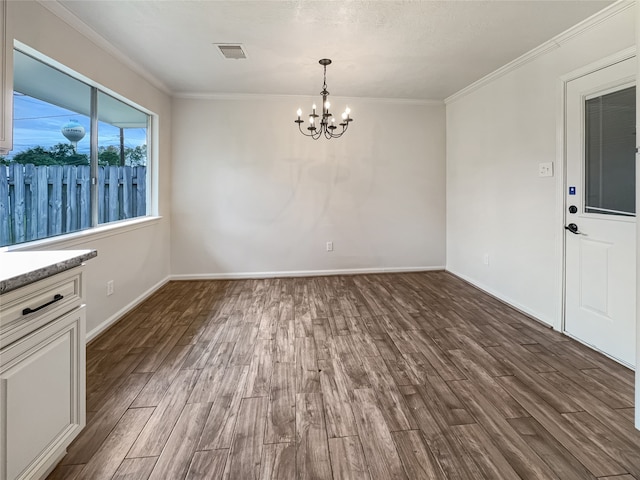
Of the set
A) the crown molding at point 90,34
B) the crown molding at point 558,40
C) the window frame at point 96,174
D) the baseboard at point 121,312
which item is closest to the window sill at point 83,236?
the window frame at point 96,174

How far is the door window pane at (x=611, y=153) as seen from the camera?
2520 mm

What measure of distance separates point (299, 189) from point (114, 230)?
2491mm

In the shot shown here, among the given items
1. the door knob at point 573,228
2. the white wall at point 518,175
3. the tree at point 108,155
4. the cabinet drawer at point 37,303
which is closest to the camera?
the cabinet drawer at point 37,303

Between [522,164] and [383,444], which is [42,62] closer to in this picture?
[383,444]

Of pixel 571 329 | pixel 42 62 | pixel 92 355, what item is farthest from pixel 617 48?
pixel 92 355

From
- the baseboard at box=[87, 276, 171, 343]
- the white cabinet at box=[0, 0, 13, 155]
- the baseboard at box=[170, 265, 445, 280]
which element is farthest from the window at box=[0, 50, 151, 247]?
the baseboard at box=[170, 265, 445, 280]

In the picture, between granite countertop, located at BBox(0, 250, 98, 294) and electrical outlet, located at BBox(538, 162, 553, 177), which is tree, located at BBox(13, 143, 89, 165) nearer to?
granite countertop, located at BBox(0, 250, 98, 294)

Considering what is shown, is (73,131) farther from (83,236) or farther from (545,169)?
(545,169)

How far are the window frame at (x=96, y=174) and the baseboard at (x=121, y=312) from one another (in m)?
0.79

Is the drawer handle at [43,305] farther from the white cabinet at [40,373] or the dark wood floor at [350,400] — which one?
the dark wood floor at [350,400]

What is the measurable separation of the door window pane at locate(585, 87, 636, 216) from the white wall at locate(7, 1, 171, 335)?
3927mm

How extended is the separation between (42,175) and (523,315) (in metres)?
4.35

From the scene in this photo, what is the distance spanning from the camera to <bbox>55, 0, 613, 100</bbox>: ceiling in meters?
2.58

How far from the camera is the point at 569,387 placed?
2.23m
